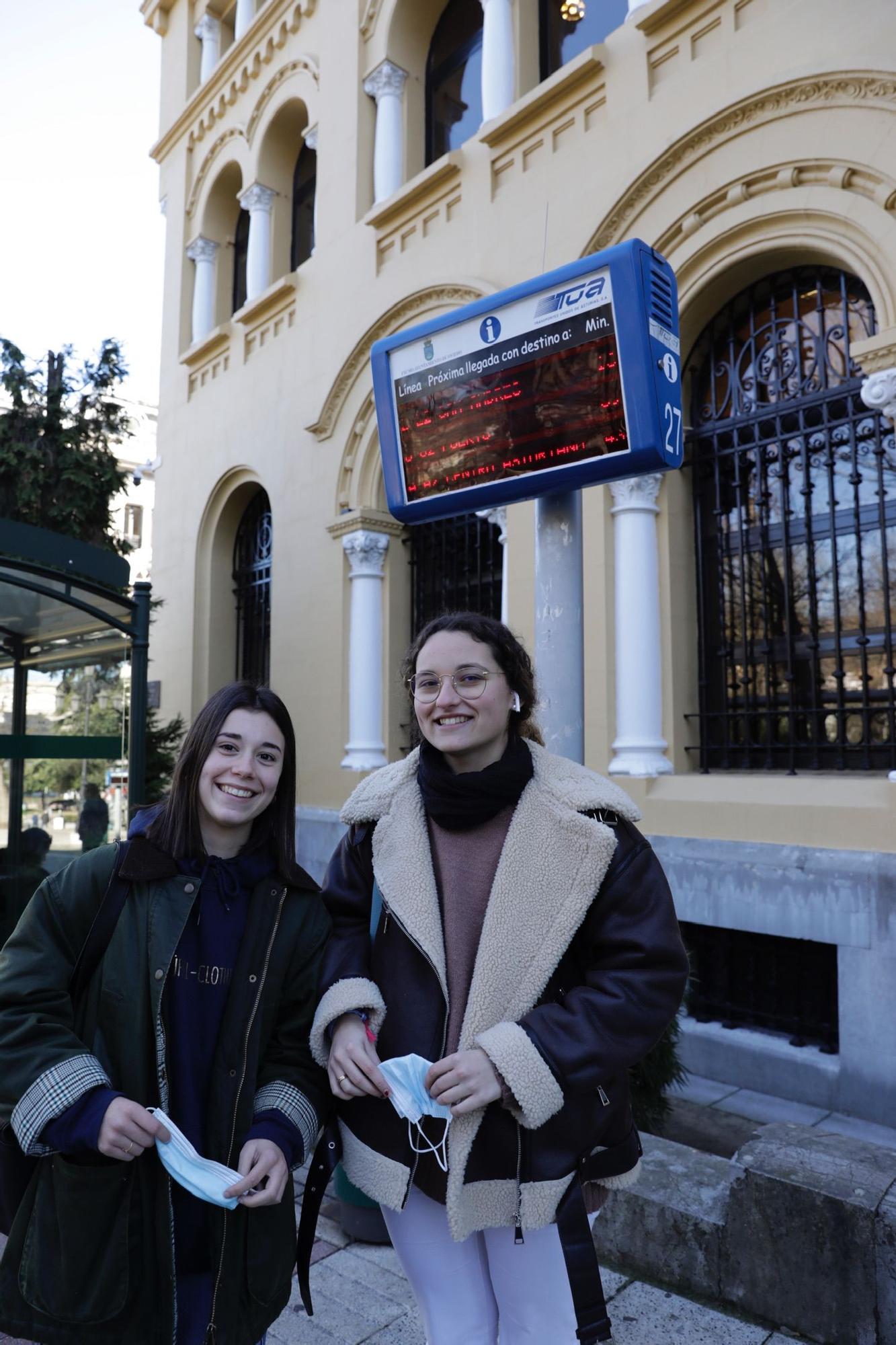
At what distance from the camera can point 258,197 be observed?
35.9ft

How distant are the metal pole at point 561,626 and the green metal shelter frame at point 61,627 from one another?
3.65 metres

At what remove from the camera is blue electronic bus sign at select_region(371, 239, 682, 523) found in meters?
3.05

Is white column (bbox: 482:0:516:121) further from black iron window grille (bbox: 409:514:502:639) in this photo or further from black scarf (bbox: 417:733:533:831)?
black scarf (bbox: 417:733:533:831)

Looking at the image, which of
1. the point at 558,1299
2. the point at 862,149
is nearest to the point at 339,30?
the point at 862,149

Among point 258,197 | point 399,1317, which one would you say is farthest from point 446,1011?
point 258,197

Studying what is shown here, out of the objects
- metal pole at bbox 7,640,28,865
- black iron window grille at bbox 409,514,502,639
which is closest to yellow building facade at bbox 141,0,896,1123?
black iron window grille at bbox 409,514,502,639

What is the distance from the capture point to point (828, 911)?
4.98 meters

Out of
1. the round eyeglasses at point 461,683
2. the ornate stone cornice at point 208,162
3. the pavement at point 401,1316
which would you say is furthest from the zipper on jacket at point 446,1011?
the ornate stone cornice at point 208,162

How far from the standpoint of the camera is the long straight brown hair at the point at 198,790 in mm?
2008

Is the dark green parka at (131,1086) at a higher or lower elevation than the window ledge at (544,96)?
lower

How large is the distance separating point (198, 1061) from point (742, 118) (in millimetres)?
6473

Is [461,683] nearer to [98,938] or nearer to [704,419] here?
[98,938]

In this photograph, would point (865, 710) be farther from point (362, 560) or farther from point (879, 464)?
point (362, 560)

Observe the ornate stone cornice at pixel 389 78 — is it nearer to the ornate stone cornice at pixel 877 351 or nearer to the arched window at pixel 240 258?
the arched window at pixel 240 258
